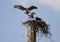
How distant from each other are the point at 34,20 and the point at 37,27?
0.65 ft

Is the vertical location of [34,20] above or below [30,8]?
below

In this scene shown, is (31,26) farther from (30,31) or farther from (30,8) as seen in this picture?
(30,8)

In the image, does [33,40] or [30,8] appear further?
[30,8]

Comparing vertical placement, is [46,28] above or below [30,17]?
below

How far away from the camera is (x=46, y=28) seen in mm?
4383

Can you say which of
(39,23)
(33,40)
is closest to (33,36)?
(33,40)

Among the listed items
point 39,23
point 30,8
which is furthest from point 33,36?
point 30,8

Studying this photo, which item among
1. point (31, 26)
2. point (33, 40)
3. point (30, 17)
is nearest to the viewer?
point (33, 40)

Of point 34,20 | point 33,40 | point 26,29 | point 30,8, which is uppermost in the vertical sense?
point 30,8

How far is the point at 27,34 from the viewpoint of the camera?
3850mm

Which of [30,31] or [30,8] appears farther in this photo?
[30,8]

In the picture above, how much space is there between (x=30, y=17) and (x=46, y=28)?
53cm

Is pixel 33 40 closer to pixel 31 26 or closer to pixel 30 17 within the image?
pixel 31 26

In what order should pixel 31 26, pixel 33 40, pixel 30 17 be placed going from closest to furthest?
pixel 33 40
pixel 31 26
pixel 30 17
